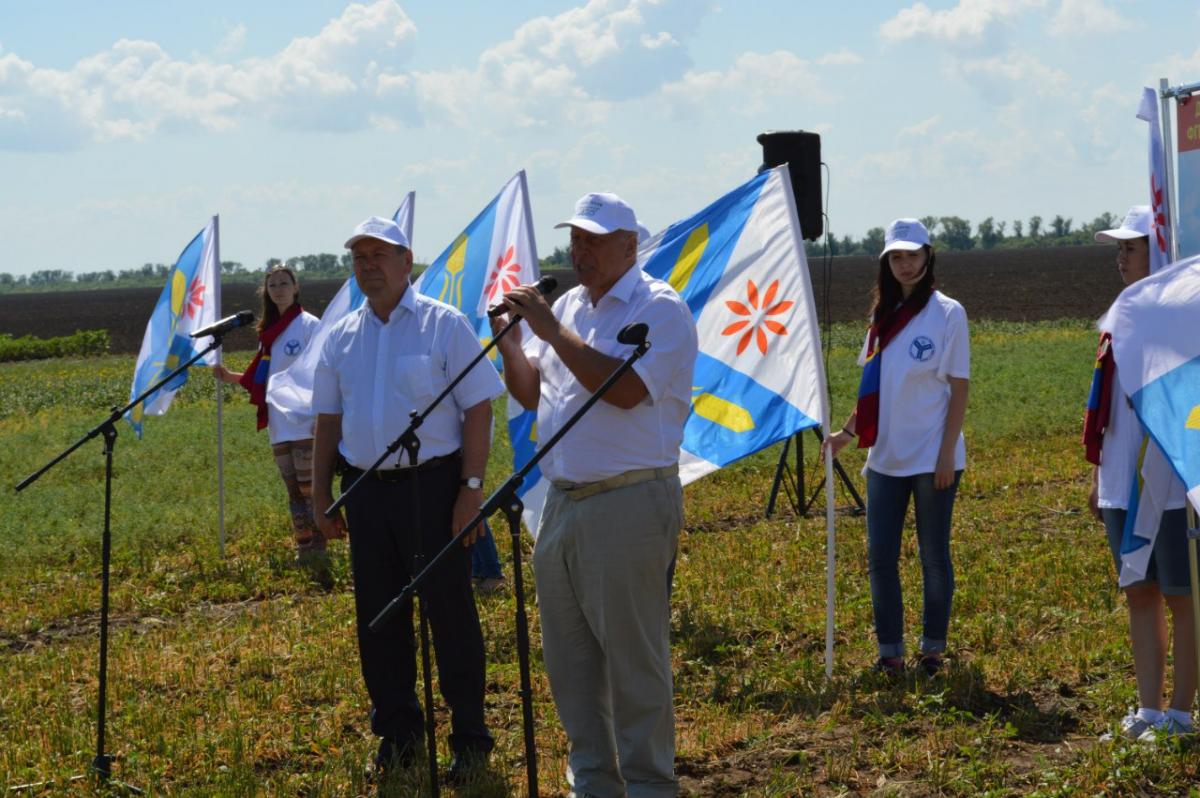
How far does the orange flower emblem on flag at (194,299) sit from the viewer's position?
11.4m

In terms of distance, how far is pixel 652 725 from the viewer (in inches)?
193

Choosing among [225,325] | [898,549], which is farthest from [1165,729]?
[225,325]

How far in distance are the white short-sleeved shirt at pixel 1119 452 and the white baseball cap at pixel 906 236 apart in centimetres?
131

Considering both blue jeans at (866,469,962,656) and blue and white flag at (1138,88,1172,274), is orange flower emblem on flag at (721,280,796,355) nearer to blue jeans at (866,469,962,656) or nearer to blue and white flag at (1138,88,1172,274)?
blue jeans at (866,469,962,656)

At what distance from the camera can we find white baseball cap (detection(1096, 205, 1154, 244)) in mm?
5664

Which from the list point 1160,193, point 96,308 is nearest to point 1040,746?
point 1160,193

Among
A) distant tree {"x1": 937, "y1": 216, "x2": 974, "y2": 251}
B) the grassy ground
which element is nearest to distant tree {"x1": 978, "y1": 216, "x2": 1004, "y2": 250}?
distant tree {"x1": 937, "y1": 216, "x2": 974, "y2": 251}

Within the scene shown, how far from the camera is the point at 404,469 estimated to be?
5.61 metres

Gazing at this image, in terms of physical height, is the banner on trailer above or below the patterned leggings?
above

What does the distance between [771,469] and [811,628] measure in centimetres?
653

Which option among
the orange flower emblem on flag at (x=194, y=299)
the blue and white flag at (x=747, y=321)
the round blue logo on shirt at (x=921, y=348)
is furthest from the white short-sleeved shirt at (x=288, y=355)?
the round blue logo on shirt at (x=921, y=348)

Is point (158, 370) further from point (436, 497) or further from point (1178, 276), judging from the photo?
point (1178, 276)

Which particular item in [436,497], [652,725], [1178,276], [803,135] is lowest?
[652,725]

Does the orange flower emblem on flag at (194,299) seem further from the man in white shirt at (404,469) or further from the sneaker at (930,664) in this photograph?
the sneaker at (930,664)
